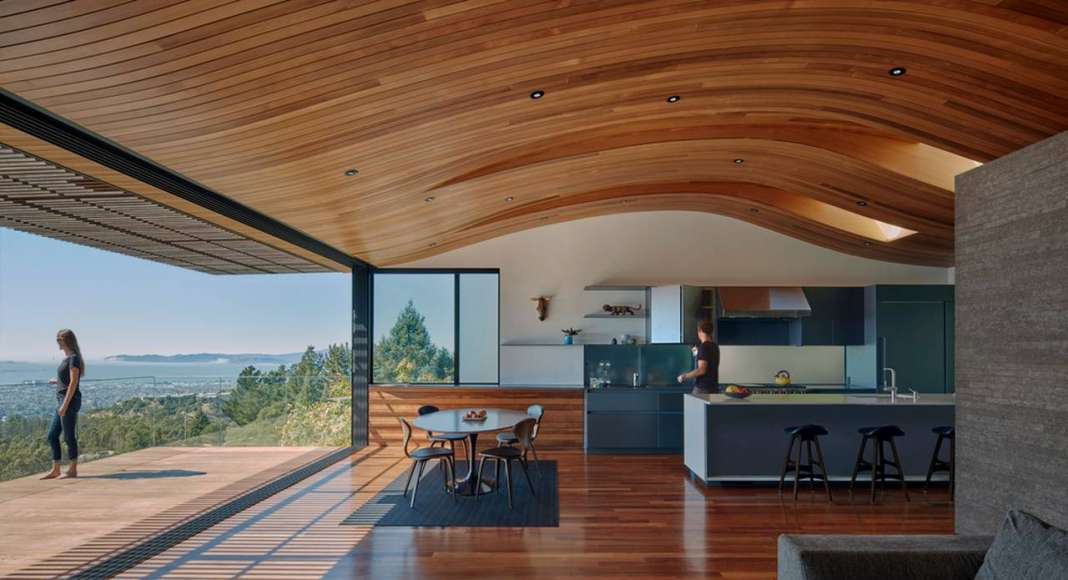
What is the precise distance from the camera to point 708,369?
7.93 meters

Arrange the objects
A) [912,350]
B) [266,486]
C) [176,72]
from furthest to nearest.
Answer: [912,350], [266,486], [176,72]

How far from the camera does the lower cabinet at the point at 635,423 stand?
916 cm

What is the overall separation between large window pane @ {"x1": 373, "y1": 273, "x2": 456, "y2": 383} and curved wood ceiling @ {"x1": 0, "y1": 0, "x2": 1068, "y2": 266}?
3.12m

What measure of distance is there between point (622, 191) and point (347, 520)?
5079 millimetres

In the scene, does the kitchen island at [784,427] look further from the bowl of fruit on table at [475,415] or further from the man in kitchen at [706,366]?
the bowl of fruit on table at [475,415]

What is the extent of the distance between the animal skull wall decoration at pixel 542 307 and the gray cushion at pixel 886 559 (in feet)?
23.3

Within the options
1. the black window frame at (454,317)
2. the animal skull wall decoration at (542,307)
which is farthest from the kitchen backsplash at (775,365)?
the black window frame at (454,317)

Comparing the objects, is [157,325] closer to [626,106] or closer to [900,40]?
[626,106]

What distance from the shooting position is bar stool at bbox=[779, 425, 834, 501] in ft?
21.3

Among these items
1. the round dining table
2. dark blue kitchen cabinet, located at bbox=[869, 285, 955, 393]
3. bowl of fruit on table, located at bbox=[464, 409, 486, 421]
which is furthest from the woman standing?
dark blue kitchen cabinet, located at bbox=[869, 285, 955, 393]

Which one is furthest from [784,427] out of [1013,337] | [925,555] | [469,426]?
[925,555]

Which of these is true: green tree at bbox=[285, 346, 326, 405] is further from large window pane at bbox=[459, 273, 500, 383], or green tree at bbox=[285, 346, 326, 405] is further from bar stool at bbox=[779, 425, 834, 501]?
bar stool at bbox=[779, 425, 834, 501]

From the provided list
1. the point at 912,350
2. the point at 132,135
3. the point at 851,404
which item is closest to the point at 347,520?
the point at 132,135

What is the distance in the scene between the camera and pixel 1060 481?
3266 millimetres
